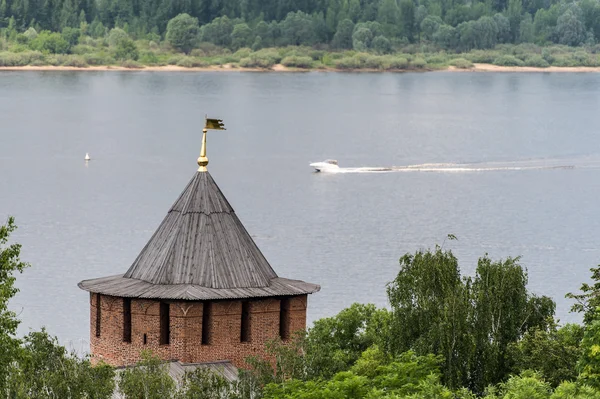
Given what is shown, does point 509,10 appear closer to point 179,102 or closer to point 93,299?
point 179,102

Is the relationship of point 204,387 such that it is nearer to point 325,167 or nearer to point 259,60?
point 325,167

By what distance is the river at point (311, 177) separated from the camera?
152ft

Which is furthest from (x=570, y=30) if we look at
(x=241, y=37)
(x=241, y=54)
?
(x=241, y=54)

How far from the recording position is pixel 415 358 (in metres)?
21.7

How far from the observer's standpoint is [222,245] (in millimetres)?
22516

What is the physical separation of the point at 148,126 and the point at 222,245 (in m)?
71.7

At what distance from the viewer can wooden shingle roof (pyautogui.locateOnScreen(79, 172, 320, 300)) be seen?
2200 centimetres

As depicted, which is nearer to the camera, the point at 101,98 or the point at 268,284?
the point at 268,284

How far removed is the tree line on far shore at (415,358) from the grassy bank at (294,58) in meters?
112

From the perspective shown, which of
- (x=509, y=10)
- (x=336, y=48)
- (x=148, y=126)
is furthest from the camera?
(x=509, y=10)

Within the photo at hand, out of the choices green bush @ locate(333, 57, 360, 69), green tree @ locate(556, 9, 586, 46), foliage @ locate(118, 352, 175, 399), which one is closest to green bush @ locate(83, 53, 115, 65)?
green bush @ locate(333, 57, 360, 69)

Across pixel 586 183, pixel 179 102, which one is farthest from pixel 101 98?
pixel 586 183

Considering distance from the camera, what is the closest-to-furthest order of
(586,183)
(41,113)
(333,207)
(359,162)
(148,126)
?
(333,207)
(586,183)
(359,162)
(148,126)
(41,113)

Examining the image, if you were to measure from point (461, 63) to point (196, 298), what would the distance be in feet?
409
